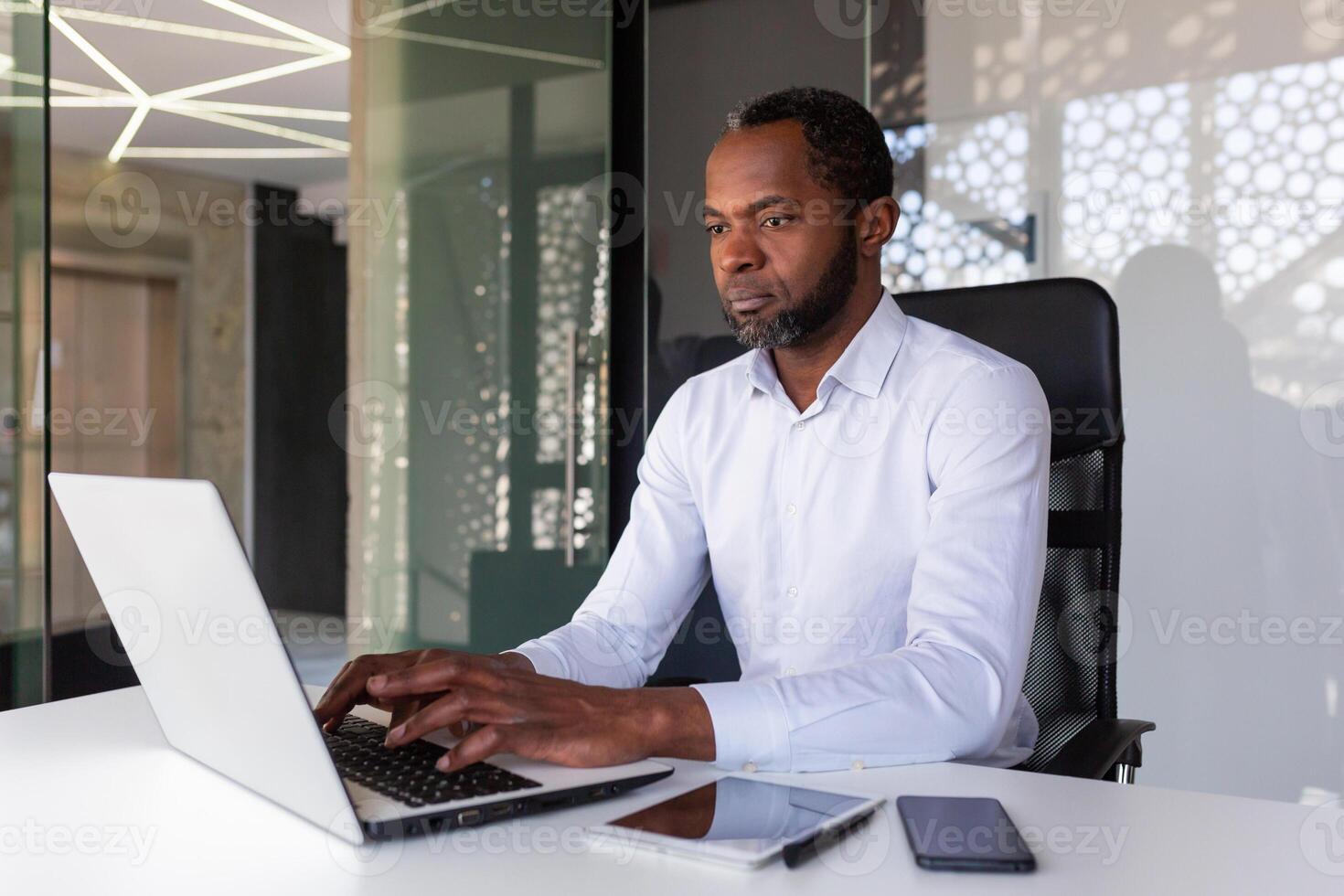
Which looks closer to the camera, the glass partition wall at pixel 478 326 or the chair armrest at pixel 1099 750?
the chair armrest at pixel 1099 750

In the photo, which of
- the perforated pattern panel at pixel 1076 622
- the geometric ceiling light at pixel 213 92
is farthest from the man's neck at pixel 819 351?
the geometric ceiling light at pixel 213 92

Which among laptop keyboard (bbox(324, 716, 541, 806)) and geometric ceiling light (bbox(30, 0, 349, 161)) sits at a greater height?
geometric ceiling light (bbox(30, 0, 349, 161))

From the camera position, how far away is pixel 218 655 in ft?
2.76

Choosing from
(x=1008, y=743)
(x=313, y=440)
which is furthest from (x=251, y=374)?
(x=1008, y=743)

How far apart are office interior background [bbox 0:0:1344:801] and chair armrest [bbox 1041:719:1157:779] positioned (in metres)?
1.55

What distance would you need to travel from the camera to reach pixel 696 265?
12.0 feet

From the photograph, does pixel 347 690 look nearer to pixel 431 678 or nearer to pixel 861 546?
pixel 431 678

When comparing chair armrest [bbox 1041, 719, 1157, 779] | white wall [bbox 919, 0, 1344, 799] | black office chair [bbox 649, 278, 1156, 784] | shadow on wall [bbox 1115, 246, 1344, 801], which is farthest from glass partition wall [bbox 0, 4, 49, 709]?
shadow on wall [bbox 1115, 246, 1344, 801]

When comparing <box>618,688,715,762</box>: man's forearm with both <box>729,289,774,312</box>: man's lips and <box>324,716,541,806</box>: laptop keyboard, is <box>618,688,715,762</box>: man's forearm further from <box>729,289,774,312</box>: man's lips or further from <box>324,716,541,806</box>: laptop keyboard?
<box>729,289,774,312</box>: man's lips

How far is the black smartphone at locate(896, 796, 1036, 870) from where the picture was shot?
29.4 inches

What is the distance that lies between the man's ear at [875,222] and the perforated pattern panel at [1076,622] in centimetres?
40

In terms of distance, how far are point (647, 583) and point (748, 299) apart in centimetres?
42

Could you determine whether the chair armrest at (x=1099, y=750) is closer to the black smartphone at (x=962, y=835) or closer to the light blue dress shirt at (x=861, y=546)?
the light blue dress shirt at (x=861, y=546)

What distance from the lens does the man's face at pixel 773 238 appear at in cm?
161
